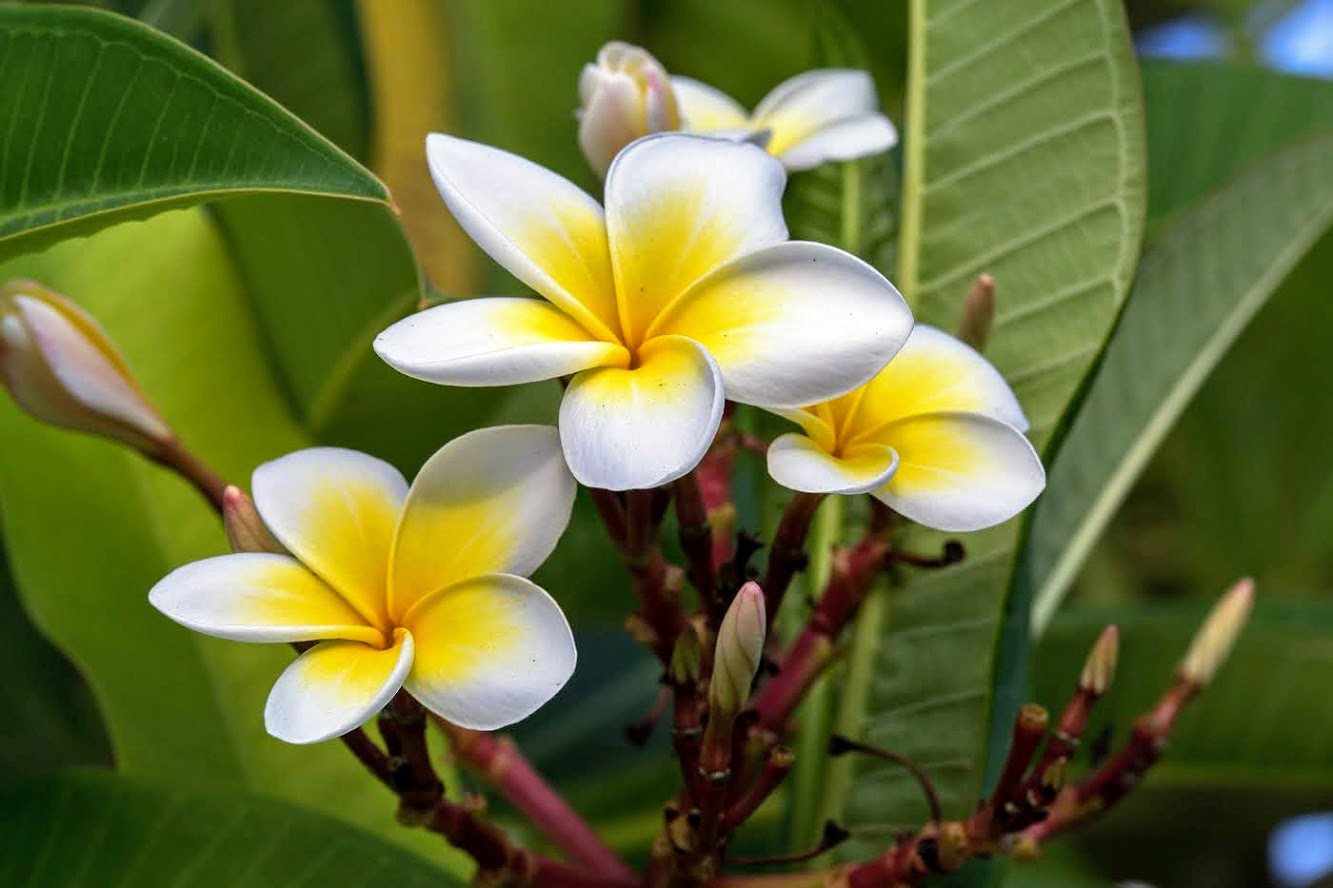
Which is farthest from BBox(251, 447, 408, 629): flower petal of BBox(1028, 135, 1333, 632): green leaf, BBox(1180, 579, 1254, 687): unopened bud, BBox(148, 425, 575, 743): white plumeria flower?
BBox(1028, 135, 1333, 632): green leaf

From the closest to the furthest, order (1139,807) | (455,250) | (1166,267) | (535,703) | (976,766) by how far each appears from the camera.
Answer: (535,703), (976,766), (1166,267), (455,250), (1139,807)

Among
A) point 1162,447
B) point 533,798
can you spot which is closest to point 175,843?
point 533,798

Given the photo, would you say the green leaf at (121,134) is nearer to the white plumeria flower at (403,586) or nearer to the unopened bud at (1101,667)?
the white plumeria flower at (403,586)

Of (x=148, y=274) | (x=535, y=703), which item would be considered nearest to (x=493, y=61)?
(x=148, y=274)

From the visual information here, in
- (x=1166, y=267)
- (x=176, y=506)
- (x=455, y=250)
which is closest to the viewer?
(x=176, y=506)

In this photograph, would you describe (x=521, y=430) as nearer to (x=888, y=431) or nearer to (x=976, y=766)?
(x=888, y=431)

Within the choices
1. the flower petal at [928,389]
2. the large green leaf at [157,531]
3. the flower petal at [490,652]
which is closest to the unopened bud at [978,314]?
the flower petal at [928,389]

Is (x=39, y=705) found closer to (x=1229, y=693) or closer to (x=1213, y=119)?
(x=1229, y=693)

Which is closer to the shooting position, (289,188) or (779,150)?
(289,188)
